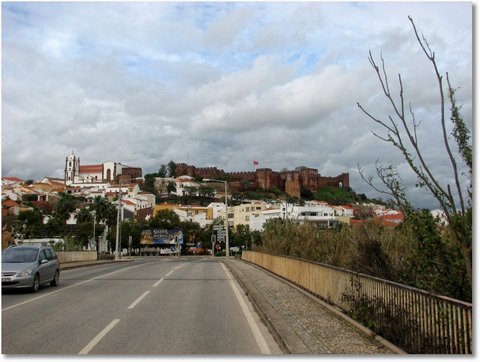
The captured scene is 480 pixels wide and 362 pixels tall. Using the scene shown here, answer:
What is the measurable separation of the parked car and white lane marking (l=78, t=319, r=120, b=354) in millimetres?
6684

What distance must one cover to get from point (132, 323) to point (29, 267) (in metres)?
7.56

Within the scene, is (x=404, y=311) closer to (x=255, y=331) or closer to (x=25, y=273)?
(x=255, y=331)

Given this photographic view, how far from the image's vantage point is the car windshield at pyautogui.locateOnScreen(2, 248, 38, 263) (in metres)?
17.3

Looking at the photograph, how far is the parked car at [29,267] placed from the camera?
1600 centimetres

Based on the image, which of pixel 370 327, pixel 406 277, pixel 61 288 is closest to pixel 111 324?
pixel 370 327

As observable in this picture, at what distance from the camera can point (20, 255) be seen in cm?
1780

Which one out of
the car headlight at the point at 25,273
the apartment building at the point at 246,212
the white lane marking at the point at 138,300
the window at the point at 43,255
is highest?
the apartment building at the point at 246,212

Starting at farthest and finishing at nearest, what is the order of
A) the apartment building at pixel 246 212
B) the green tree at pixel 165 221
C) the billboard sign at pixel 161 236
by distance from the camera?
the apartment building at pixel 246 212, the green tree at pixel 165 221, the billboard sign at pixel 161 236

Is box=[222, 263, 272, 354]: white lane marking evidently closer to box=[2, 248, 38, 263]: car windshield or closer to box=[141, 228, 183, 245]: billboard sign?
box=[2, 248, 38, 263]: car windshield

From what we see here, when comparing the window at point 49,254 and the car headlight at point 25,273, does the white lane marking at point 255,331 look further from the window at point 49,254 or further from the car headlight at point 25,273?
the window at point 49,254

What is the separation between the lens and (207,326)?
33.3 ft

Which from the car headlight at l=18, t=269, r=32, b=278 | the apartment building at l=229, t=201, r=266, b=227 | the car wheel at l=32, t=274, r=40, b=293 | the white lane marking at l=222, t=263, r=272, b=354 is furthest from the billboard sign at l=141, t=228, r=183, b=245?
the white lane marking at l=222, t=263, r=272, b=354

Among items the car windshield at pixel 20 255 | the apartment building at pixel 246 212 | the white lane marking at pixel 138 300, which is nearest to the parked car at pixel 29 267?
the car windshield at pixel 20 255

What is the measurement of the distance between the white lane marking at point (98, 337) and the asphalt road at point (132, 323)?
0.02m
